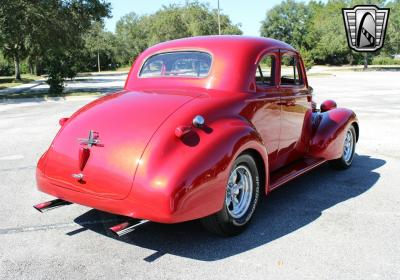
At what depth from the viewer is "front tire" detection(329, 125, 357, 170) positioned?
6320mm

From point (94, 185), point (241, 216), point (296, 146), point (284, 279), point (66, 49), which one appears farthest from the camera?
point (66, 49)

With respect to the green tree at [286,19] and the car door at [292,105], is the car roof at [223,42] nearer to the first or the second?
the car door at [292,105]

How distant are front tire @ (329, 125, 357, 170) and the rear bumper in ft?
11.4

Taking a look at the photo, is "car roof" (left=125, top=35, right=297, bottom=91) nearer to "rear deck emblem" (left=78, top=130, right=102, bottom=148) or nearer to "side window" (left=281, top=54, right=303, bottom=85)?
"side window" (left=281, top=54, right=303, bottom=85)

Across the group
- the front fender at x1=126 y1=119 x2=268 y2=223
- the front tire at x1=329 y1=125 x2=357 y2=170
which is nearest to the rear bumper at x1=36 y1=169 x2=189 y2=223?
the front fender at x1=126 y1=119 x2=268 y2=223

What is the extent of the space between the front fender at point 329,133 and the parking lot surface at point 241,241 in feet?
1.36

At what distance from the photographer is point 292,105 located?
5195 mm

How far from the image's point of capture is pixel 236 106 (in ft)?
13.8

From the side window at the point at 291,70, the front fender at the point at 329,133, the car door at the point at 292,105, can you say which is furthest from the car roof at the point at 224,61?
the front fender at the point at 329,133

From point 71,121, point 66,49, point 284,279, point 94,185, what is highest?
point 66,49

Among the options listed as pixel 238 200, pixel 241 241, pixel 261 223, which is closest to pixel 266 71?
pixel 238 200

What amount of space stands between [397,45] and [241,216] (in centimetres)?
5607

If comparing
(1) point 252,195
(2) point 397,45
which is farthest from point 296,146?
(2) point 397,45

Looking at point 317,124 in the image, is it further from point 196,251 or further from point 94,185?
point 94,185
